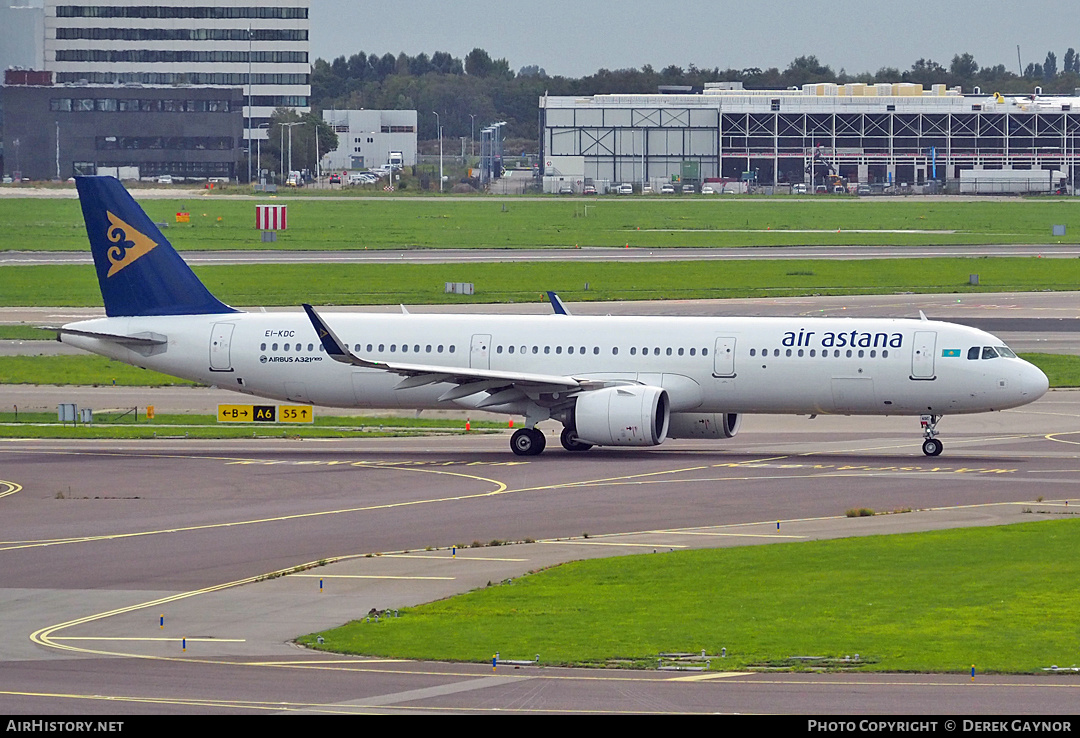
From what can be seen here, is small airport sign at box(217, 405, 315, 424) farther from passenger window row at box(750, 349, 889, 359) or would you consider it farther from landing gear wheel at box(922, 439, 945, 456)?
landing gear wheel at box(922, 439, 945, 456)

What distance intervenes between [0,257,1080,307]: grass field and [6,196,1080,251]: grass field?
20.3 meters

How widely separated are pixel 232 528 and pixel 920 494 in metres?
16.5

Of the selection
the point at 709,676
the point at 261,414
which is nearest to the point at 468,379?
the point at 261,414

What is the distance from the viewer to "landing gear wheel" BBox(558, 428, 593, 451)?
1877 inches

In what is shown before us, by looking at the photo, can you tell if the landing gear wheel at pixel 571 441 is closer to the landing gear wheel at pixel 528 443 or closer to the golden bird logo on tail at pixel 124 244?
the landing gear wheel at pixel 528 443

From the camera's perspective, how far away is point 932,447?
46219 millimetres

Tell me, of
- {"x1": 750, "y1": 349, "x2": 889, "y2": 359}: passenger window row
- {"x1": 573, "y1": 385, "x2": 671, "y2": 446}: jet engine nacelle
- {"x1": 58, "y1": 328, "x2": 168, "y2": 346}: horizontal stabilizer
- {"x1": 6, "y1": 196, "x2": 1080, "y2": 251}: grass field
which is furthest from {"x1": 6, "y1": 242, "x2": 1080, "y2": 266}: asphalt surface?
{"x1": 750, "y1": 349, "x2": 889, "y2": 359}: passenger window row

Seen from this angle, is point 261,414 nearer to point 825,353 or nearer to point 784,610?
point 825,353

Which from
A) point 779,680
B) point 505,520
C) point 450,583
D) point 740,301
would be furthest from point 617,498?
point 740,301

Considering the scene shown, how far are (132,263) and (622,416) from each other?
54.6 feet

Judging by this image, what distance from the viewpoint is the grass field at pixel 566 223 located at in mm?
130500

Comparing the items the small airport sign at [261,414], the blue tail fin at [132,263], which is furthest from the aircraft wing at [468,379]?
the small airport sign at [261,414]

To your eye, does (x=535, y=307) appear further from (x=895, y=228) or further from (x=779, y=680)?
(x=895, y=228)
